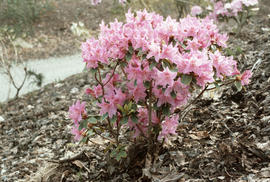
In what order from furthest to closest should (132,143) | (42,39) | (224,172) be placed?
(42,39) → (132,143) → (224,172)

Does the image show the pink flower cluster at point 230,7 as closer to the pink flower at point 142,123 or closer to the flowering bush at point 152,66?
the flowering bush at point 152,66

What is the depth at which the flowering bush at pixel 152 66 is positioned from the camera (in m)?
1.55

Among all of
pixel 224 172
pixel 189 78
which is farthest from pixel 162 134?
pixel 189 78

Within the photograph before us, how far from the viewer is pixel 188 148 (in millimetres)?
2191

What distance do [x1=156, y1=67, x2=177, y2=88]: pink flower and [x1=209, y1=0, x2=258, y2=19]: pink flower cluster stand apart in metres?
3.55

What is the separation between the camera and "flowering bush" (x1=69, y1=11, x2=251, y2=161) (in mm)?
1550

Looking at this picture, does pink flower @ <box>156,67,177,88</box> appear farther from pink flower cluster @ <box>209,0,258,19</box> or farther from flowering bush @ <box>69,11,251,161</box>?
pink flower cluster @ <box>209,0,258,19</box>

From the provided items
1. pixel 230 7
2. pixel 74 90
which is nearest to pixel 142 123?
pixel 74 90

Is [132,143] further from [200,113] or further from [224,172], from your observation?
[200,113]

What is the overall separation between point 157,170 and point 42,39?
28.1 feet

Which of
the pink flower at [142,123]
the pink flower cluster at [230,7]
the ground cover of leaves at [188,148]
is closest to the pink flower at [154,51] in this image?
the pink flower at [142,123]

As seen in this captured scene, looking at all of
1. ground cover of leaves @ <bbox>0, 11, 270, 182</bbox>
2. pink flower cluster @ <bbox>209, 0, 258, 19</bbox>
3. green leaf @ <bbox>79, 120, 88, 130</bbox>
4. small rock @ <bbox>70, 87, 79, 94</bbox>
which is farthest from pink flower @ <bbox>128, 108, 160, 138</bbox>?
pink flower cluster @ <bbox>209, 0, 258, 19</bbox>

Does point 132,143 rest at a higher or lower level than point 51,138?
higher

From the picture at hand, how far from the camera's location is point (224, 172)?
182cm
